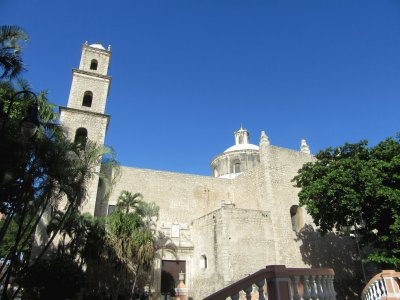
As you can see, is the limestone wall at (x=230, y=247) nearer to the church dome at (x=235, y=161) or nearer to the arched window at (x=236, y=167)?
the church dome at (x=235, y=161)

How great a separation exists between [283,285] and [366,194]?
37.1 feet

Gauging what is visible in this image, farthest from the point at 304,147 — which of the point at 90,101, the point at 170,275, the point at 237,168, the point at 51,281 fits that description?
the point at 51,281

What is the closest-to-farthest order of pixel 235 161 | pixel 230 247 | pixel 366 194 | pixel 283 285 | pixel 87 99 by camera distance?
pixel 283 285 → pixel 366 194 → pixel 230 247 → pixel 87 99 → pixel 235 161

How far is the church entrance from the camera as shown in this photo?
19.1 meters

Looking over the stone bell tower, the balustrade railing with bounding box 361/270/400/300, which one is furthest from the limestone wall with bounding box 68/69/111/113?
the balustrade railing with bounding box 361/270/400/300

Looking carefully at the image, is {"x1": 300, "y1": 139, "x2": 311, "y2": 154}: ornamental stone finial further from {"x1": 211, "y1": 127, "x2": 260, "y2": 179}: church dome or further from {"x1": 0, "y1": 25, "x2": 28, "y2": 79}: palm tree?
{"x1": 0, "y1": 25, "x2": 28, "y2": 79}: palm tree

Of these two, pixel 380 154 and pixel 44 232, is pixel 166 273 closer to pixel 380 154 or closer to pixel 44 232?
pixel 44 232

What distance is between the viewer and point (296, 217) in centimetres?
2216

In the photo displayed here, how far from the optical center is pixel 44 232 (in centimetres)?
1645

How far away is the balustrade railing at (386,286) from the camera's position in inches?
345

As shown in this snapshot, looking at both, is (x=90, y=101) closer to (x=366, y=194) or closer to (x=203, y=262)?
(x=203, y=262)

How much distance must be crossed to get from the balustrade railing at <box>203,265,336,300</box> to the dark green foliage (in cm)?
982

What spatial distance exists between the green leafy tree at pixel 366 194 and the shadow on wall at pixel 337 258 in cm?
396

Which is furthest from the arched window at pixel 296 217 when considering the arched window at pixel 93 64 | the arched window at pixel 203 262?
the arched window at pixel 93 64
